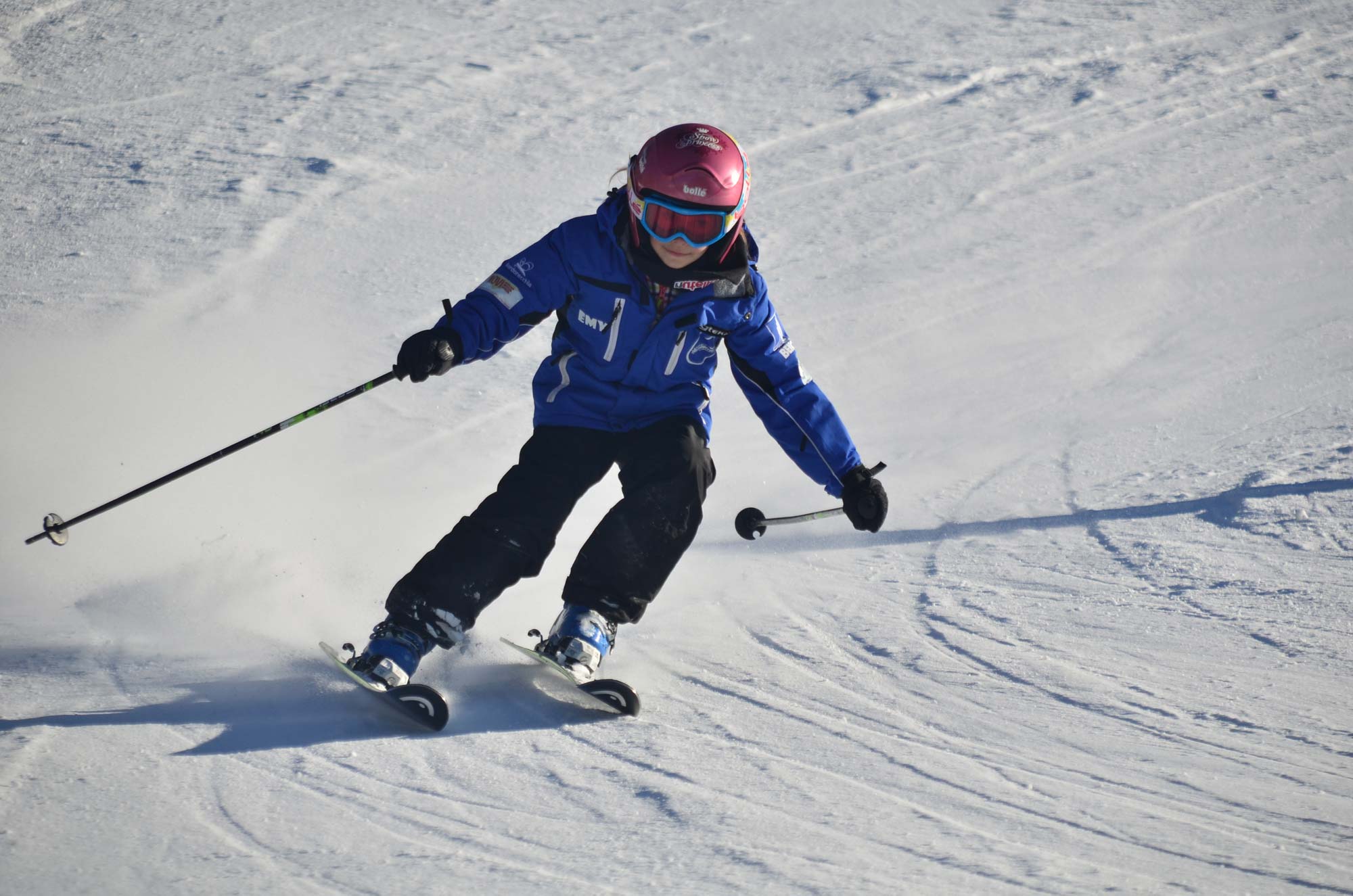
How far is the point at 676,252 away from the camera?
361 cm

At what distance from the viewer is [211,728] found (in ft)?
10.0

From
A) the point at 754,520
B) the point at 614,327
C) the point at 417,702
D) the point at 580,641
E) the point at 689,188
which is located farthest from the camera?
the point at 754,520

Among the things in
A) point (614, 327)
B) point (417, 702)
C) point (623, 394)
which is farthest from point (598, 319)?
point (417, 702)

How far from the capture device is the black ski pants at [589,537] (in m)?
3.40

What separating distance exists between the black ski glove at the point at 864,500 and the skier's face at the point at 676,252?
0.89 metres

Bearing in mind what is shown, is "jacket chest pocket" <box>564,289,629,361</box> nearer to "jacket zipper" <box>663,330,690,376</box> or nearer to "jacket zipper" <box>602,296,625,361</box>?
"jacket zipper" <box>602,296,625,361</box>

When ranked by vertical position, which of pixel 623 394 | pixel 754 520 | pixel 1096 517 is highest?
pixel 623 394

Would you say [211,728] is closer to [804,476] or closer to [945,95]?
[804,476]

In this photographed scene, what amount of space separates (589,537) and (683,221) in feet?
3.30

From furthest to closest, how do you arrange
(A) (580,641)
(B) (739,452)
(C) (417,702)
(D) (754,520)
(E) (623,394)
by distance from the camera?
(B) (739,452), (D) (754,520), (E) (623,394), (A) (580,641), (C) (417,702)

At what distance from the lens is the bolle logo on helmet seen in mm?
3592

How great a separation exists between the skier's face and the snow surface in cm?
128

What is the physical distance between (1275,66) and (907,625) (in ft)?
28.9

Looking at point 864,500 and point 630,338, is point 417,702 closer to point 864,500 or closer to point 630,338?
point 630,338
